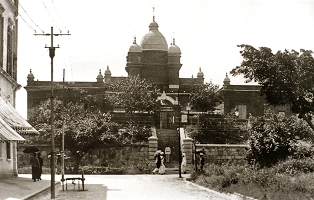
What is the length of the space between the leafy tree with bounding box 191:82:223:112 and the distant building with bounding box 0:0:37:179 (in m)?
25.8

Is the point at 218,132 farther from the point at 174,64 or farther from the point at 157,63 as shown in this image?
the point at 157,63

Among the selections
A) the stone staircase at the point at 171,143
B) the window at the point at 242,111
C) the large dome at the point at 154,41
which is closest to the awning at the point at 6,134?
the stone staircase at the point at 171,143

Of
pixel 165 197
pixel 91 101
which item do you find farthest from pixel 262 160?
pixel 91 101

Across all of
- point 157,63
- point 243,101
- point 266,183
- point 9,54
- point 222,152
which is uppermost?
point 157,63

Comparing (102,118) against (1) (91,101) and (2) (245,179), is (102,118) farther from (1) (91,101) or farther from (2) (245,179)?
(2) (245,179)

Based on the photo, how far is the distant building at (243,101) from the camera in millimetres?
61625

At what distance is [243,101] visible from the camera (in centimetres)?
6194

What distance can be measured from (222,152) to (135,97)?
620 inches

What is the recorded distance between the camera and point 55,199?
1872 centimetres

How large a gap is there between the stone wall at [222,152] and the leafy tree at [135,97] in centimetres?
1375

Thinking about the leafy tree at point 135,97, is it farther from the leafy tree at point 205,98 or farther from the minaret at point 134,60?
the minaret at point 134,60

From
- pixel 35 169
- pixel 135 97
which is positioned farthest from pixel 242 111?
pixel 35 169

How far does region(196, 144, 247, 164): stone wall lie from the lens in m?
37.2

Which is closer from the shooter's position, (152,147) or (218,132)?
(152,147)
